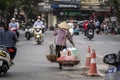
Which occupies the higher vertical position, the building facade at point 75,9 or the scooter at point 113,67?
the scooter at point 113,67

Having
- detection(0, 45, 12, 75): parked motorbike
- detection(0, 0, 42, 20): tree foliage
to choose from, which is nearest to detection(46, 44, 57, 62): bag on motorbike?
detection(0, 45, 12, 75): parked motorbike

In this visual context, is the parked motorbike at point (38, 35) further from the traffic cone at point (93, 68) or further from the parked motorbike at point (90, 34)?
the traffic cone at point (93, 68)

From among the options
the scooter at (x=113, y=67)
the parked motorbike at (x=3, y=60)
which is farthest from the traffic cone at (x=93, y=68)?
the scooter at (x=113, y=67)

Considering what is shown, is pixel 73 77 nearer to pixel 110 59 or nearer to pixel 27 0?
pixel 110 59

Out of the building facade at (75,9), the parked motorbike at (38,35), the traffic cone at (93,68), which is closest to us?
the traffic cone at (93,68)

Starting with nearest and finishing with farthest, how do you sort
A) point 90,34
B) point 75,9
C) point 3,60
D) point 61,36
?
1. point 3,60
2. point 61,36
3. point 90,34
4. point 75,9

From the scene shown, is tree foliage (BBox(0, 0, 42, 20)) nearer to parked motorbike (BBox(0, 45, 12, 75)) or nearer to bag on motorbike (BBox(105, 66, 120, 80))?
parked motorbike (BBox(0, 45, 12, 75))

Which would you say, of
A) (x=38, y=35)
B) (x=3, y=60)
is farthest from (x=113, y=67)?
(x=38, y=35)

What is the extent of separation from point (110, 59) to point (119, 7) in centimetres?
5573

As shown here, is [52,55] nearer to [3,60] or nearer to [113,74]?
[3,60]

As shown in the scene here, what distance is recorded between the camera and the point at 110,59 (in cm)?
618

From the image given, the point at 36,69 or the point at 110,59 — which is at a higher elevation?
the point at 110,59

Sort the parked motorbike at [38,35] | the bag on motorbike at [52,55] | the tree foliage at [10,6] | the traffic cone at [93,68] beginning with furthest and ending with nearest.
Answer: the tree foliage at [10,6] < the parked motorbike at [38,35] < the bag on motorbike at [52,55] < the traffic cone at [93,68]

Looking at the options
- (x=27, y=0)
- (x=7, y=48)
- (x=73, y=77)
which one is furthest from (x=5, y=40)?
(x=27, y=0)
